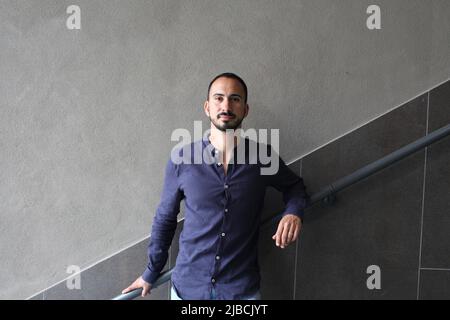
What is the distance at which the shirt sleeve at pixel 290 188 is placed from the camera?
3.85 feet

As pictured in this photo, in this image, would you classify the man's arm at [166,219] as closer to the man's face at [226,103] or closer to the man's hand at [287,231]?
the man's face at [226,103]

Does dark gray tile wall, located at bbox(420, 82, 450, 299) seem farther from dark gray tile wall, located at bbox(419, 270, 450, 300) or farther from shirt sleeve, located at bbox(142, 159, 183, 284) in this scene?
shirt sleeve, located at bbox(142, 159, 183, 284)

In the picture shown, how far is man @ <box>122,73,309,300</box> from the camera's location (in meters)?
1.10

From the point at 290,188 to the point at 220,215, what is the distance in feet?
0.85

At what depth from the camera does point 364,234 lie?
1.35 metres

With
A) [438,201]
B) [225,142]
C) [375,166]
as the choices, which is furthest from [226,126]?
[438,201]

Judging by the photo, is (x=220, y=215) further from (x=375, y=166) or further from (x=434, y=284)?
(x=434, y=284)

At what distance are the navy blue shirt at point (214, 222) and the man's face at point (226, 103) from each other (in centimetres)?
9

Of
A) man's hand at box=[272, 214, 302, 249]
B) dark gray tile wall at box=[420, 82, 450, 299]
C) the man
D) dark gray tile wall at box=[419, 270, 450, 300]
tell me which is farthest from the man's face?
dark gray tile wall at box=[419, 270, 450, 300]

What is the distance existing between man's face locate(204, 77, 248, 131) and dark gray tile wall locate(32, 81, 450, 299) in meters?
0.33

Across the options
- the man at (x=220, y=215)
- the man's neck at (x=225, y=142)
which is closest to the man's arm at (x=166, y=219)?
the man at (x=220, y=215)

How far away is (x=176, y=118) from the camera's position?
4.43ft
